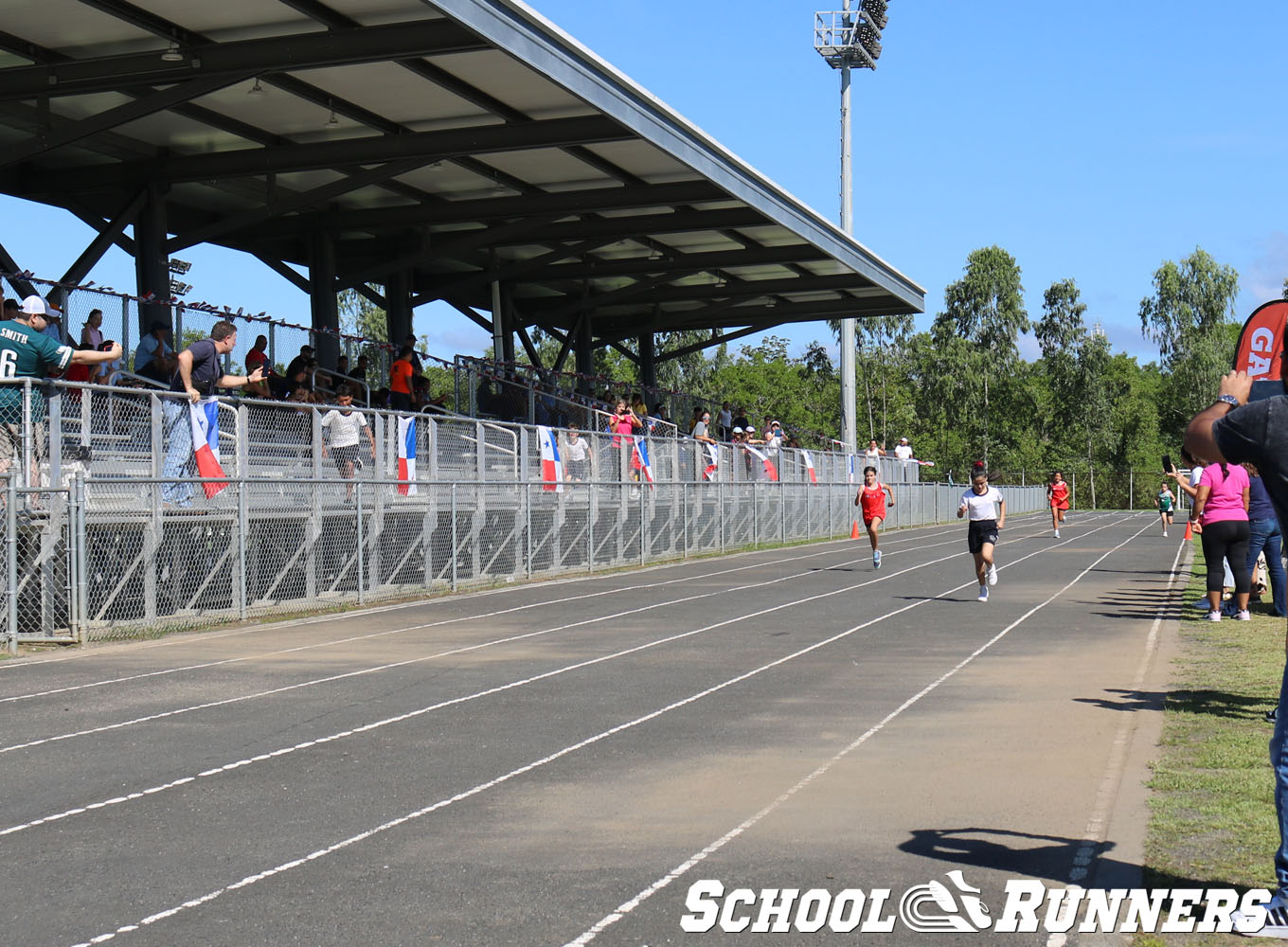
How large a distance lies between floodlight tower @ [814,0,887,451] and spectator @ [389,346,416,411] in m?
21.9

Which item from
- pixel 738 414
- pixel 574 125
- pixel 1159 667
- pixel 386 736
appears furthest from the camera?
pixel 738 414

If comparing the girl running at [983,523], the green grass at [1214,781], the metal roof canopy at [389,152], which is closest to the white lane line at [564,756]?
the green grass at [1214,781]

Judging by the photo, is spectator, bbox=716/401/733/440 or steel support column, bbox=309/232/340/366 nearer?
steel support column, bbox=309/232/340/366

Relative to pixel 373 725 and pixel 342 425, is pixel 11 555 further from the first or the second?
pixel 342 425

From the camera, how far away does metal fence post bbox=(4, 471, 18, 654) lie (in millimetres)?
12867

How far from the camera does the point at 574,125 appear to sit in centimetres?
2289

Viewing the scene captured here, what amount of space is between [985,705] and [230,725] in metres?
5.13

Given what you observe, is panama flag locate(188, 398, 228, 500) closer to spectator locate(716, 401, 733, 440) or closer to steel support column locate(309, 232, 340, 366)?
steel support column locate(309, 232, 340, 366)

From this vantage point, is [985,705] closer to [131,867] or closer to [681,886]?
[681,886]

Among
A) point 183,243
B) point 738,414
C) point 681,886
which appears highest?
point 183,243

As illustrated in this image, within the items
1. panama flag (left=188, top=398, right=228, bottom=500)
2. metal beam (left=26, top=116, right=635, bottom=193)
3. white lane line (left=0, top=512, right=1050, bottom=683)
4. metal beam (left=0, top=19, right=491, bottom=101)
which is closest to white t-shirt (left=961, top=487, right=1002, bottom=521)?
white lane line (left=0, top=512, right=1050, bottom=683)

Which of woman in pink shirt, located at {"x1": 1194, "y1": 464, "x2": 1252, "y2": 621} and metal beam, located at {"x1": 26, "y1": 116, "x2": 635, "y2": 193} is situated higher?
metal beam, located at {"x1": 26, "y1": 116, "x2": 635, "y2": 193}

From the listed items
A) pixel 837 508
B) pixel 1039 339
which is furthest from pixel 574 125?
pixel 1039 339

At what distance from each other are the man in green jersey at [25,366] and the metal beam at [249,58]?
6401 mm
